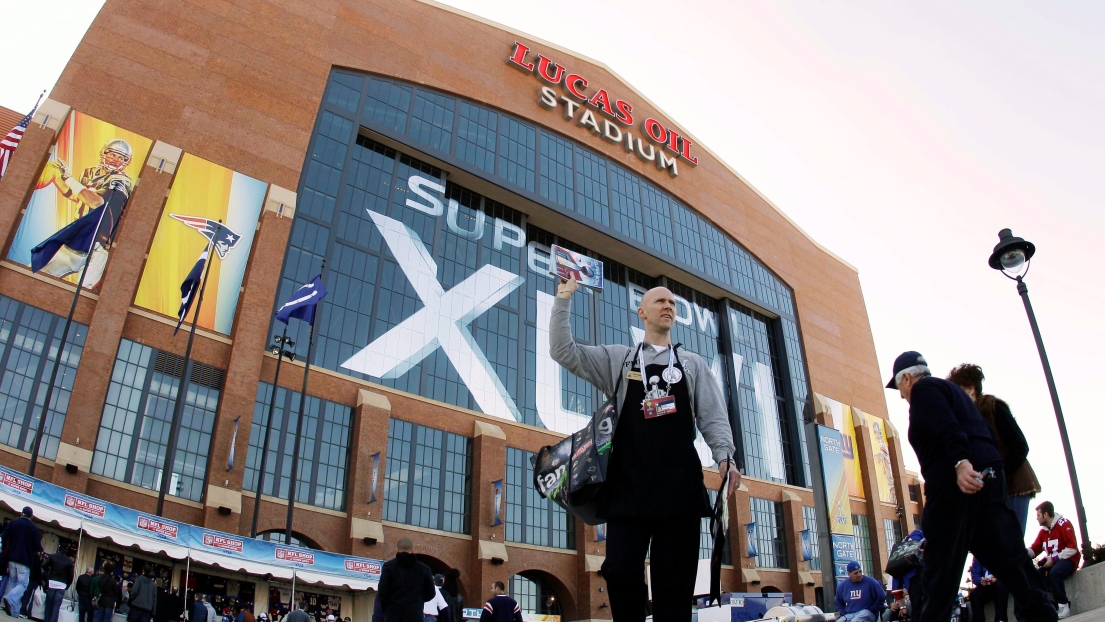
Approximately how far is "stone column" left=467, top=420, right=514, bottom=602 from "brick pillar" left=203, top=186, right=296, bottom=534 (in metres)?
9.60

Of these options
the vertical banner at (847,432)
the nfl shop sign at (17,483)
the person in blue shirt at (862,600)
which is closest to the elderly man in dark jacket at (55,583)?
the nfl shop sign at (17,483)

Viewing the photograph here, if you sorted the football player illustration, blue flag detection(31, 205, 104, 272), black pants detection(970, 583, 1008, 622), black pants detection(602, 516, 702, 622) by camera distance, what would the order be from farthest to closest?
the football player illustration, blue flag detection(31, 205, 104, 272), black pants detection(970, 583, 1008, 622), black pants detection(602, 516, 702, 622)

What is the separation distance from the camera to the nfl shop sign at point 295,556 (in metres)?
22.6

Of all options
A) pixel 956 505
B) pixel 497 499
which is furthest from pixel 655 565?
pixel 497 499

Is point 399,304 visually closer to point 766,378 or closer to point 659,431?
point 766,378

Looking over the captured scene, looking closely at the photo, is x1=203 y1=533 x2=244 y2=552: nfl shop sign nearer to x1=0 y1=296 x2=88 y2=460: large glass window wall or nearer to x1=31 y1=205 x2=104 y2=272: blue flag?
x1=0 y1=296 x2=88 y2=460: large glass window wall

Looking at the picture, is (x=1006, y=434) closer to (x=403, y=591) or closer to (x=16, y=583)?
(x=403, y=591)

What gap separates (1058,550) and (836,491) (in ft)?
143

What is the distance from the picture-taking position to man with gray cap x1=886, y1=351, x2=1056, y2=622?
4.54 meters

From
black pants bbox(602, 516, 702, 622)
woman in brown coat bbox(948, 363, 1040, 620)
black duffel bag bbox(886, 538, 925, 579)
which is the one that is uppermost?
woman in brown coat bbox(948, 363, 1040, 620)

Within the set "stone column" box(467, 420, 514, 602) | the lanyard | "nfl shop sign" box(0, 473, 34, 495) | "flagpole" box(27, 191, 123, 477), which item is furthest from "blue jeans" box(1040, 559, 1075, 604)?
"stone column" box(467, 420, 514, 602)

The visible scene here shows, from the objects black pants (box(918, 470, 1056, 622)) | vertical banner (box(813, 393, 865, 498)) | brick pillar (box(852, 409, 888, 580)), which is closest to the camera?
black pants (box(918, 470, 1056, 622))

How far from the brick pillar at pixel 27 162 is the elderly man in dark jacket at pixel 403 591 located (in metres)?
25.6

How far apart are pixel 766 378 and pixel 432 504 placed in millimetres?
28056
